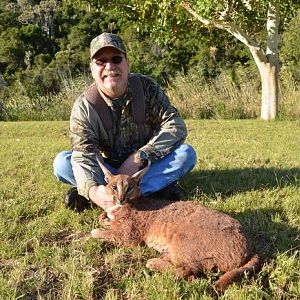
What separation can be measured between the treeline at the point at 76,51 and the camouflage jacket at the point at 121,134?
8517 millimetres

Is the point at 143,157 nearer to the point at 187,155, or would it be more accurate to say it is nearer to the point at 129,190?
the point at 187,155

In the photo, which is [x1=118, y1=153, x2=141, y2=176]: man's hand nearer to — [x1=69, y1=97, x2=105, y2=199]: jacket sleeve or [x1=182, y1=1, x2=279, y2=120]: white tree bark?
[x1=69, y1=97, x2=105, y2=199]: jacket sleeve

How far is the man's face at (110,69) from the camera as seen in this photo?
3930 mm

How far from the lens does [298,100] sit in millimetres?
12328

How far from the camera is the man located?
3898 millimetres

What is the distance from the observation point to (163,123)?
437 centimetres

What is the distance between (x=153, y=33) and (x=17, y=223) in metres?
10.0

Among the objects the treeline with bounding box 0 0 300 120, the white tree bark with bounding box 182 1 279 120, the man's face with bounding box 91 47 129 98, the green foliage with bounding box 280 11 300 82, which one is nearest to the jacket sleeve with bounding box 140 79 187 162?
the man's face with bounding box 91 47 129 98

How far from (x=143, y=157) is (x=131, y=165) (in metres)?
0.13

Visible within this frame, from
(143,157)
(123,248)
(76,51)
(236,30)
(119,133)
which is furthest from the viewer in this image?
(76,51)

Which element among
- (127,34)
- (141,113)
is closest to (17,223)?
(141,113)

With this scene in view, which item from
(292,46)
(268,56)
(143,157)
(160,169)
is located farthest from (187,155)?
(292,46)

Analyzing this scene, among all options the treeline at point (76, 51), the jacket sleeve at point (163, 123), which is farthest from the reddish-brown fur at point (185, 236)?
the treeline at point (76, 51)

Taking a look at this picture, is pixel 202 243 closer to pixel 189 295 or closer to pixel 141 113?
pixel 189 295
